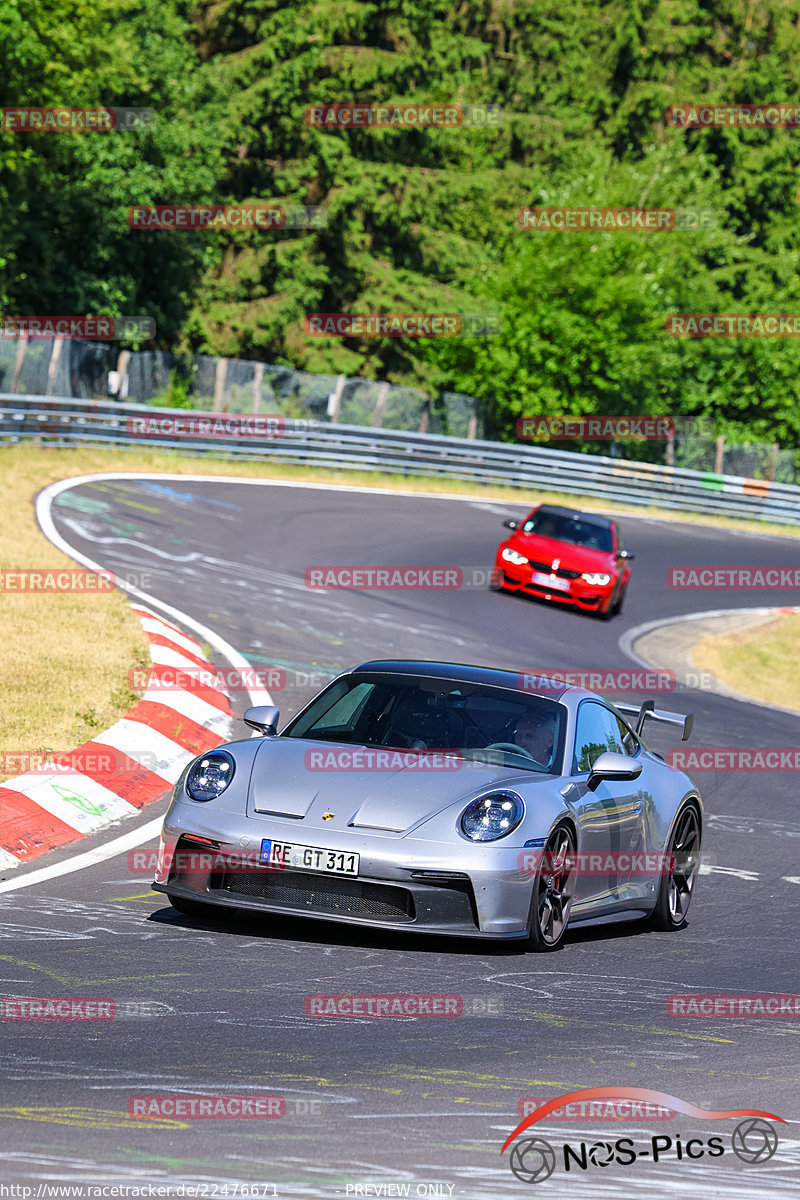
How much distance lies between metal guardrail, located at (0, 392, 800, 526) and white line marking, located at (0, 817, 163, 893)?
19.5 metres

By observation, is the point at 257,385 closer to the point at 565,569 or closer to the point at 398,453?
the point at 398,453

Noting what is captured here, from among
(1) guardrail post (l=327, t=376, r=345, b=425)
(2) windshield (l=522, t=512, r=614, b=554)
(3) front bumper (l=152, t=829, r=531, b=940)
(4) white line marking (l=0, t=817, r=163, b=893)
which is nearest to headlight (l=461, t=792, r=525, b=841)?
(3) front bumper (l=152, t=829, r=531, b=940)

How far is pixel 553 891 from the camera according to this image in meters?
7.51

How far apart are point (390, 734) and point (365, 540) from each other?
17.4m

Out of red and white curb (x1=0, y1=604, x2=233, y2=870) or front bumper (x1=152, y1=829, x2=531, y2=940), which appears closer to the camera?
front bumper (x1=152, y1=829, x2=531, y2=940)

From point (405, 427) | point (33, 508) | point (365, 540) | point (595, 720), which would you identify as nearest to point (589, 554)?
point (365, 540)

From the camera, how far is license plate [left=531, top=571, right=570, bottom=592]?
Answer: 2295 cm

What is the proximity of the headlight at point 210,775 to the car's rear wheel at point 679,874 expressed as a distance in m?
2.48

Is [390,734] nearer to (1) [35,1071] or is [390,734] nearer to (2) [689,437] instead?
(1) [35,1071]

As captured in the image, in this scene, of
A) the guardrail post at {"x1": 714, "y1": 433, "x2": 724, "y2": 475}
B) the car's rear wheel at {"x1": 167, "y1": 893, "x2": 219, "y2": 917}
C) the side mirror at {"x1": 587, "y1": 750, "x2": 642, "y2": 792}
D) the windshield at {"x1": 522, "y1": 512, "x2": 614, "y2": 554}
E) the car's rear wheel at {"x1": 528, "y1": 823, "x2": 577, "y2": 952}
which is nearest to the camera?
the car's rear wheel at {"x1": 528, "y1": 823, "x2": 577, "y2": 952}

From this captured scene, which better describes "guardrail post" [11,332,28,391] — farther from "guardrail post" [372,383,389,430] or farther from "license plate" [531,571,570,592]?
"license plate" [531,571,570,592]

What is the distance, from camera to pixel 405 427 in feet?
131

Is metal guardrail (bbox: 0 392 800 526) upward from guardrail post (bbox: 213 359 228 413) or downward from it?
downward

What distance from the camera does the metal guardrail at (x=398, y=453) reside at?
29.0m
